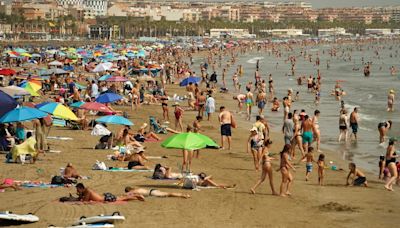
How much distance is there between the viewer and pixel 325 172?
47.1 ft

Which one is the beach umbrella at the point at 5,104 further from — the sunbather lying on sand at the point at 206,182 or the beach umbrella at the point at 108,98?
the beach umbrella at the point at 108,98

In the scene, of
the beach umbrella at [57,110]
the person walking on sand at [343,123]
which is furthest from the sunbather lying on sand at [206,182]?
the person walking on sand at [343,123]

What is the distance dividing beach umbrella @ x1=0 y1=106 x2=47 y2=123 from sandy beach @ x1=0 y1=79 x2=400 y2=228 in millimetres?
837

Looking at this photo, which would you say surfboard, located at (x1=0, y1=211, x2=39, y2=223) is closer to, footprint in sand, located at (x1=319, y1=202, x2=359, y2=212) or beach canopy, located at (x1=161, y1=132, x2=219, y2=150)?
beach canopy, located at (x1=161, y1=132, x2=219, y2=150)

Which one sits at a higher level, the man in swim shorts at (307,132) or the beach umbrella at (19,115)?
the beach umbrella at (19,115)

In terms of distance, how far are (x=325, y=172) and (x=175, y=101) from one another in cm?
1379

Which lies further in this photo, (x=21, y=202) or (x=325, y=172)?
(x=325, y=172)

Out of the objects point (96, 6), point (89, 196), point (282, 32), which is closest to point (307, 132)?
point (89, 196)

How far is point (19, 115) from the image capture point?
1301 cm

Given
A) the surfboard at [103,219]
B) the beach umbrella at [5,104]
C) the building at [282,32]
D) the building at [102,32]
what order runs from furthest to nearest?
the building at [282,32], the building at [102,32], the beach umbrella at [5,104], the surfboard at [103,219]

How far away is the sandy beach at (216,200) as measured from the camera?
31.8 feet

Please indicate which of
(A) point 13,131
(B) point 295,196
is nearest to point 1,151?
(A) point 13,131

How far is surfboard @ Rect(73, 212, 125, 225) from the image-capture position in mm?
8719

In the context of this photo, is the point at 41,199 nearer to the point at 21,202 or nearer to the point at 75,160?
the point at 21,202
